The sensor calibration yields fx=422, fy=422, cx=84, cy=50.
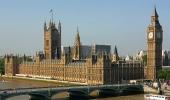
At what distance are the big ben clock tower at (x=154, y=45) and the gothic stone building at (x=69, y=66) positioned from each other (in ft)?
12.9

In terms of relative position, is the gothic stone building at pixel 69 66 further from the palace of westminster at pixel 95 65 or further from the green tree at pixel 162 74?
the green tree at pixel 162 74

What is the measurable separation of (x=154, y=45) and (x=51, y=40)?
39723 mm

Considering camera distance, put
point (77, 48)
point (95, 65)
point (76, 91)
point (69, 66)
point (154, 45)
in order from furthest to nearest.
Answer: point (77, 48) → point (69, 66) → point (154, 45) → point (95, 65) → point (76, 91)

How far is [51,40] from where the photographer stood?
134m

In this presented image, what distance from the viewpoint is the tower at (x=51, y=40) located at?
439 ft

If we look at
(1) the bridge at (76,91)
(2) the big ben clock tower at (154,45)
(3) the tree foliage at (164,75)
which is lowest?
(1) the bridge at (76,91)

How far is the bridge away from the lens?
2479 inches

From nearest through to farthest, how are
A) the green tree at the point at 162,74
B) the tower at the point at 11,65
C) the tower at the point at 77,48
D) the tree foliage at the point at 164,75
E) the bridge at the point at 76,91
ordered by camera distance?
1. the bridge at the point at 76,91
2. the tree foliage at the point at 164,75
3. the green tree at the point at 162,74
4. the tower at the point at 77,48
5. the tower at the point at 11,65

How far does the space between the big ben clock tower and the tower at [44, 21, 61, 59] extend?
3548 cm

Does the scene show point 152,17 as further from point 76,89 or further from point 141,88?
point 76,89

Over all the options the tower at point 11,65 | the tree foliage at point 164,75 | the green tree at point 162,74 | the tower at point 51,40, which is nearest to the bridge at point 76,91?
the tree foliage at point 164,75

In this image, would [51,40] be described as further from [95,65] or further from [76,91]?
[76,91]

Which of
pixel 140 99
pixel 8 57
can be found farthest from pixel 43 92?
pixel 8 57

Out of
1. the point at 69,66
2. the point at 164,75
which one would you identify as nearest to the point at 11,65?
the point at 69,66
